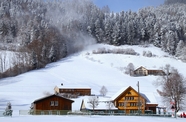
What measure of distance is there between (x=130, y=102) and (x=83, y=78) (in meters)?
28.2

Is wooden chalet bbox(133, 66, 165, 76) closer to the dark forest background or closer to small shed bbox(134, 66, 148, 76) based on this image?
small shed bbox(134, 66, 148, 76)

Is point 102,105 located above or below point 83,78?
below

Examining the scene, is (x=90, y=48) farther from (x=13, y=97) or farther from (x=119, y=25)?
(x=13, y=97)

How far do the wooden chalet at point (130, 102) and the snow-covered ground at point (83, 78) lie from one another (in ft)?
5.77

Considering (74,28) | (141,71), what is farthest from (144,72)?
(74,28)

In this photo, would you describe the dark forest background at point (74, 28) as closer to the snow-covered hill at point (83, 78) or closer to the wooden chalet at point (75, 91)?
the snow-covered hill at point (83, 78)

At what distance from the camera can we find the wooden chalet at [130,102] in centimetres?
5300

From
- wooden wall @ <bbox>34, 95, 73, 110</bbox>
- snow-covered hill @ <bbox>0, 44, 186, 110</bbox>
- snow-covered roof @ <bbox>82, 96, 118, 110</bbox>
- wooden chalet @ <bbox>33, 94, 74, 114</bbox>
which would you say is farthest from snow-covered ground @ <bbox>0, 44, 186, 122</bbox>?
wooden chalet @ <bbox>33, 94, 74, 114</bbox>

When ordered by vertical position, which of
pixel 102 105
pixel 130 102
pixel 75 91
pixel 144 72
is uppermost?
pixel 144 72

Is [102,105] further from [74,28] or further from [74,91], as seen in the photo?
[74,28]

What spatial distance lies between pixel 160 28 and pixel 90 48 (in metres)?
40.0

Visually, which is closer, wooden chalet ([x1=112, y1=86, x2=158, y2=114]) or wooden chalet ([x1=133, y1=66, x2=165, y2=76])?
wooden chalet ([x1=112, y1=86, x2=158, y2=114])

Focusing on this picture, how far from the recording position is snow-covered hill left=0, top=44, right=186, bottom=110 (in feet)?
198

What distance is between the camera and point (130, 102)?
54.9 meters
